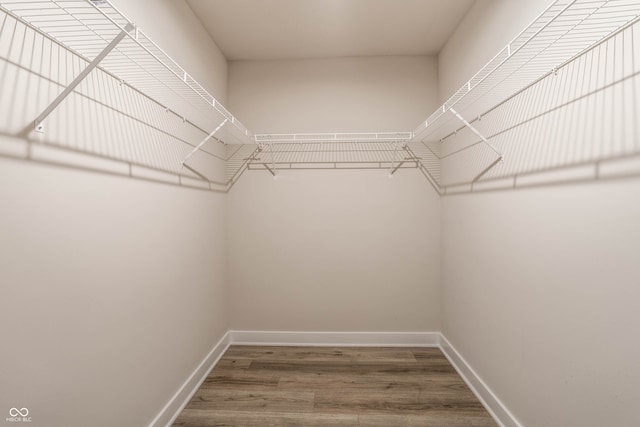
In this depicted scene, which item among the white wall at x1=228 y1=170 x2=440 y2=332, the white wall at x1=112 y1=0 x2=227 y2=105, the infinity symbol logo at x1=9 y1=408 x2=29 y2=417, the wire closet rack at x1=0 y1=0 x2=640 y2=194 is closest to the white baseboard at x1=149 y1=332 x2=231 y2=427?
the white wall at x1=228 y1=170 x2=440 y2=332

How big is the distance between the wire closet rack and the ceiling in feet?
2.13

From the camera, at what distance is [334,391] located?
1967mm

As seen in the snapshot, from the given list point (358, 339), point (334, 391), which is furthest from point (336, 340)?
point (334, 391)

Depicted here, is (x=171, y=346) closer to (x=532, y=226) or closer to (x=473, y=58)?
(x=532, y=226)

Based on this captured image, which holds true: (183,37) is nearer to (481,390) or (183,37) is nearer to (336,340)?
(336,340)

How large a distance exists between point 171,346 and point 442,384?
66.0 inches

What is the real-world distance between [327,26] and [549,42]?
1481mm

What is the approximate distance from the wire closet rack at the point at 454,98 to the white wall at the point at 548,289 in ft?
0.50

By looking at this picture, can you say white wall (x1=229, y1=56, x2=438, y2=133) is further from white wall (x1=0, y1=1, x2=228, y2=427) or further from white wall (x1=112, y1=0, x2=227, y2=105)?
white wall (x1=0, y1=1, x2=228, y2=427)

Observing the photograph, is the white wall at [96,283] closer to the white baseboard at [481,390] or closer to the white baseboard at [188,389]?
the white baseboard at [188,389]

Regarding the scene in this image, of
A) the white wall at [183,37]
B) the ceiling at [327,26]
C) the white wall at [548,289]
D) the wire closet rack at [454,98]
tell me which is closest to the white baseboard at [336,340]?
the white wall at [548,289]

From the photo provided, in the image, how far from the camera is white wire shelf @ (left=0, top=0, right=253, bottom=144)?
0.85m

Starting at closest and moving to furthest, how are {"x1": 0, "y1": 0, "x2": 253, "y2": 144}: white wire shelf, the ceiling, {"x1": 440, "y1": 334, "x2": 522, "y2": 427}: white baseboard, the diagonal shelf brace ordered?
1. {"x1": 0, "y1": 0, "x2": 253, "y2": 144}: white wire shelf
2. {"x1": 440, "y1": 334, "x2": 522, "y2": 427}: white baseboard
3. the diagonal shelf brace
4. the ceiling

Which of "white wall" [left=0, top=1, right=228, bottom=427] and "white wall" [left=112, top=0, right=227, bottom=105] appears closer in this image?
"white wall" [left=0, top=1, right=228, bottom=427]
